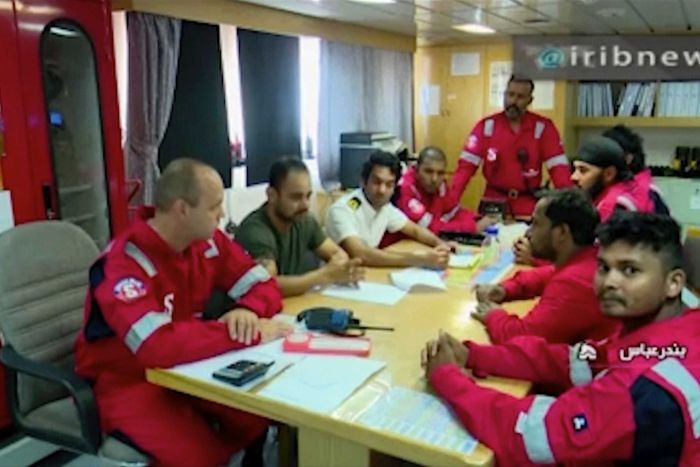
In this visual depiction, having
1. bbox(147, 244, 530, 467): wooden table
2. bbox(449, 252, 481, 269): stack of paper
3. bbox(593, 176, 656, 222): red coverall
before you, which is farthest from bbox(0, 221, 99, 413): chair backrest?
bbox(593, 176, 656, 222): red coverall

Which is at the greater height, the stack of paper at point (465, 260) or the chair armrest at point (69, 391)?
the stack of paper at point (465, 260)

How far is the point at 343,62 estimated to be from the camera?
5043mm

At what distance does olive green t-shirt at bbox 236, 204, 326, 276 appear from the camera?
7.65 feet

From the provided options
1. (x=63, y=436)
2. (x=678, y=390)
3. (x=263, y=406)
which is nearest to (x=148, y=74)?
(x=63, y=436)

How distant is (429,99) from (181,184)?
15.8ft

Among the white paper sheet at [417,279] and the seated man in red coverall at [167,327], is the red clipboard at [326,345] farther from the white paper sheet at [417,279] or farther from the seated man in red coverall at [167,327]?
the white paper sheet at [417,279]

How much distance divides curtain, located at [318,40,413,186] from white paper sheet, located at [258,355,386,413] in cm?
343

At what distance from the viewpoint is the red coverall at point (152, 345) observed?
1620mm

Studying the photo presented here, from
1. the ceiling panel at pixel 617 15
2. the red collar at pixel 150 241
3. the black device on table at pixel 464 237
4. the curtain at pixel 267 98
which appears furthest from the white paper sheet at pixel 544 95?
the red collar at pixel 150 241

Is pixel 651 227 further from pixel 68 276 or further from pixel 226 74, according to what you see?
pixel 226 74

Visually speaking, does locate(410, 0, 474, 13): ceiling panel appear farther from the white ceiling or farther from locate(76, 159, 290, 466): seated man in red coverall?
locate(76, 159, 290, 466): seated man in red coverall

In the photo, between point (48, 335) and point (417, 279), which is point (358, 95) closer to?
point (417, 279)

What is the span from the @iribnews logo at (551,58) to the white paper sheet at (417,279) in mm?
3730

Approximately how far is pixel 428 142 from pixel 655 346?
17.3 feet
